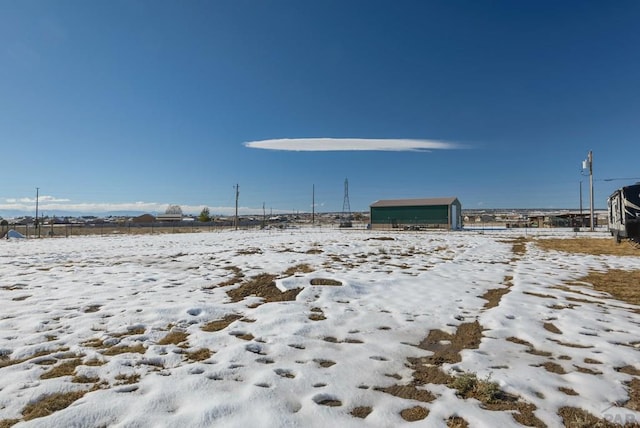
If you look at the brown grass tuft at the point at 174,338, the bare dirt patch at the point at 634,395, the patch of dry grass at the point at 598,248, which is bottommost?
the brown grass tuft at the point at 174,338

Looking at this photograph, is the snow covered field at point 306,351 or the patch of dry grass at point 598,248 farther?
the patch of dry grass at point 598,248

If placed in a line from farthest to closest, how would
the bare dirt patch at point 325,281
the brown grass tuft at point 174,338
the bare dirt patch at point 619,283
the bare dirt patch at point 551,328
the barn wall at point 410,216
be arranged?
the barn wall at point 410,216
the bare dirt patch at point 325,281
the bare dirt patch at point 619,283
the bare dirt patch at point 551,328
the brown grass tuft at point 174,338

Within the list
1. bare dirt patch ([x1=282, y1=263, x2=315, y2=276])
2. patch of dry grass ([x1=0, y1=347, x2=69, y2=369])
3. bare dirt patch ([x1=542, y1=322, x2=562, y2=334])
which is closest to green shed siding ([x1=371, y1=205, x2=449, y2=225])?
bare dirt patch ([x1=282, y1=263, x2=315, y2=276])

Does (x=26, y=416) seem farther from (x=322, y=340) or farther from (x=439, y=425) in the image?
(x=439, y=425)

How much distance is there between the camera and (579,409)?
9.86ft

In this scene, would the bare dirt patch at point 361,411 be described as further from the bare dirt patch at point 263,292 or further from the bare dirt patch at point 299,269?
the bare dirt patch at point 299,269

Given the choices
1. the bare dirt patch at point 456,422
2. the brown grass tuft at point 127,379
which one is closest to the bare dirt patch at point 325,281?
the brown grass tuft at point 127,379

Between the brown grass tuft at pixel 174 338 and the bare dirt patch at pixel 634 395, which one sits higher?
the bare dirt patch at pixel 634 395

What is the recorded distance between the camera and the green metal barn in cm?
4728

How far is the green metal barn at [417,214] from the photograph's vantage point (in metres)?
47.3

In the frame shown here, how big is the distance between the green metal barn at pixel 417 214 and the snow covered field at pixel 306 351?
39.9 m

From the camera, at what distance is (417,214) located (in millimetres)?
49500

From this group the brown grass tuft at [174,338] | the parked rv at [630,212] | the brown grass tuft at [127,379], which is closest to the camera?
the brown grass tuft at [127,379]

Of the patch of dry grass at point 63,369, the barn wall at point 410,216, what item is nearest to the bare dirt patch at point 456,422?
the patch of dry grass at point 63,369
